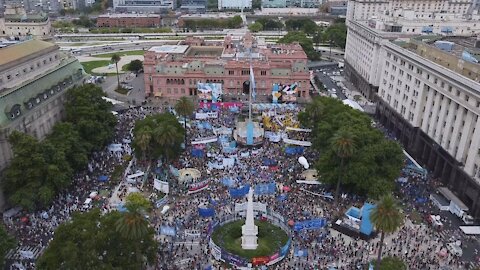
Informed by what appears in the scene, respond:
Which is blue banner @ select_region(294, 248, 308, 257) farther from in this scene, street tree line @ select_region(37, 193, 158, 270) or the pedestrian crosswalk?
the pedestrian crosswalk

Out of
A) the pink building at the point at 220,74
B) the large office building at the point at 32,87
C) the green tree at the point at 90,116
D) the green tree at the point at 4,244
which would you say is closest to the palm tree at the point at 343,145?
the green tree at the point at 90,116

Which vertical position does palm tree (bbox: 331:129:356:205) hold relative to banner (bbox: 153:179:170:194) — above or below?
above

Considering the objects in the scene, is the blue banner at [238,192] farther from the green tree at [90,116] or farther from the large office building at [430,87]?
the large office building at [430,87]

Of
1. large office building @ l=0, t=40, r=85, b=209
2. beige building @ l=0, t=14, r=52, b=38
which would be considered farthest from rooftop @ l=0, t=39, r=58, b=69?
beige building @ l=0, t=14, r=52, b=38

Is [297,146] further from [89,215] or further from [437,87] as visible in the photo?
[89,215]

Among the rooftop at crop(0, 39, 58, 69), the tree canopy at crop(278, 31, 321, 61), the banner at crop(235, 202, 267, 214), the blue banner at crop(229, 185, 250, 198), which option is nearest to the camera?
the banner at crop(235, 202, 267, 214)

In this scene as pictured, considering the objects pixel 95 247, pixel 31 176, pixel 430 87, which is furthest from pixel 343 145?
pixel 31 176
